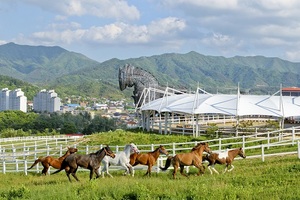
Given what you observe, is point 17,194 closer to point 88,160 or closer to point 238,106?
point 88,160

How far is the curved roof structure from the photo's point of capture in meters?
36.7

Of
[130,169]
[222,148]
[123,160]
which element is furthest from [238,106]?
[123,160]

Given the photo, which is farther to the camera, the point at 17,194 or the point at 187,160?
the point at 187,160

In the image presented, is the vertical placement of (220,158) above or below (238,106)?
below

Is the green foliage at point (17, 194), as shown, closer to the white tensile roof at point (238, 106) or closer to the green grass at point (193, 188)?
the green grass at point (193, 188)

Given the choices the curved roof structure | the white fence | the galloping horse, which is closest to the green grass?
the galloping horse

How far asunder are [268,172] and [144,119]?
33.5m

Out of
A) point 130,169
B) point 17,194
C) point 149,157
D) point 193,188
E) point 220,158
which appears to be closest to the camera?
point 193,188

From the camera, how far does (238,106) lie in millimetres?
37312

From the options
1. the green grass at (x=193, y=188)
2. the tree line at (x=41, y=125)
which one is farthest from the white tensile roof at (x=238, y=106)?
the tree line at (x=41, y=125)

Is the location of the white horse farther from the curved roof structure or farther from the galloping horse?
the curved roof structure

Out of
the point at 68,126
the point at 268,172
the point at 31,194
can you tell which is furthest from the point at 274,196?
the point at 68,126

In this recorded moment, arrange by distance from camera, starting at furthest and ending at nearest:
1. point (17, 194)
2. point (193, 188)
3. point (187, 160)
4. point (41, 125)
Result: point (41, 125) → point (187, 160) → point (17, 194) → point (193, 188)

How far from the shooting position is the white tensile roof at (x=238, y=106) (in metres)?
36.7
